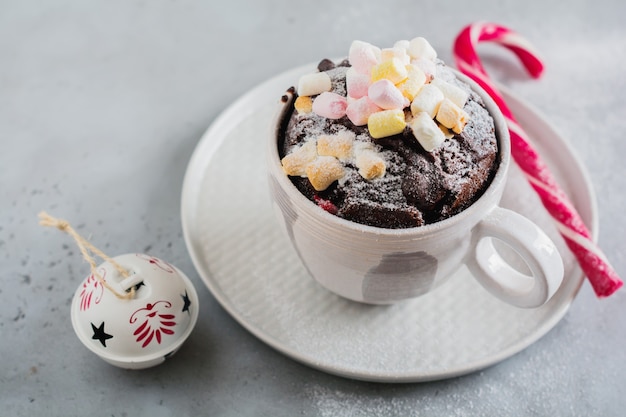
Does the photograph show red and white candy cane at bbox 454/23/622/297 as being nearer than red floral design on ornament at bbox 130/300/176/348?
No

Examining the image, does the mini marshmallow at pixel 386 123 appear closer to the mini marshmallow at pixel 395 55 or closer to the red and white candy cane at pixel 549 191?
the mini marshmallow at pixel 395 55

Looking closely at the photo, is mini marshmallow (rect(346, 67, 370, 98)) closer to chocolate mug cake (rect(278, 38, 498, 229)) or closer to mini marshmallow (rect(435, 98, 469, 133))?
chocolate mug cake (rect(278, 38, 498, 229))

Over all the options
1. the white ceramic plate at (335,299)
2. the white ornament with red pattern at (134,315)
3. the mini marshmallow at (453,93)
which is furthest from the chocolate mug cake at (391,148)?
the white ornament with red pattern at (134,315)

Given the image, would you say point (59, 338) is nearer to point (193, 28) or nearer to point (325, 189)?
point (325, 189)

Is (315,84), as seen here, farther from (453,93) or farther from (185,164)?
(185,164)

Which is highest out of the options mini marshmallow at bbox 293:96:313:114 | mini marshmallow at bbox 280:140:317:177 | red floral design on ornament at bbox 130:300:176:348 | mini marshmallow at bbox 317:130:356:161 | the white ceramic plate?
mini marshmallow at bbox 293:96:313:114

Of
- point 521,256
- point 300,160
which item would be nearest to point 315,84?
point 300,160

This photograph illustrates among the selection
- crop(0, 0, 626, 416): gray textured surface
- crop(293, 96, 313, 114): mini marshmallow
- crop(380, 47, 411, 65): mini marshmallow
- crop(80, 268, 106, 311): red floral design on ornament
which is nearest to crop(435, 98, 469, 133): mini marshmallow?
crop(380, 47, 411, 65): mini marshmallow
